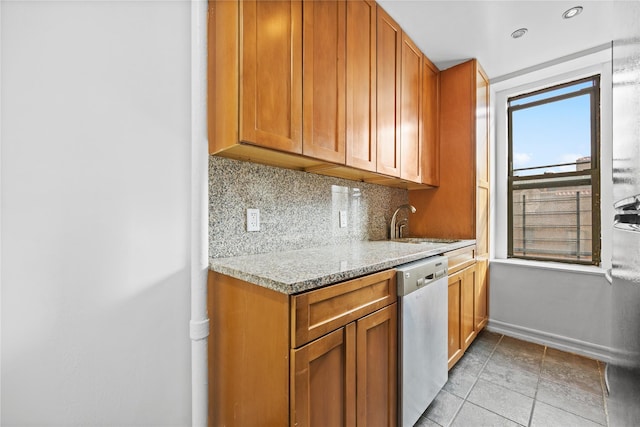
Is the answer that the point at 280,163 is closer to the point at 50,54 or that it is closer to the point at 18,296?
the point at 50,54

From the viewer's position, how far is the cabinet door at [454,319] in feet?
5.62

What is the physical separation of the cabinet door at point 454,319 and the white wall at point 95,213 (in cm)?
154

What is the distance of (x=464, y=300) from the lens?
75.9 inches

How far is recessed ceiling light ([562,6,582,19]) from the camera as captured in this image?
166cm

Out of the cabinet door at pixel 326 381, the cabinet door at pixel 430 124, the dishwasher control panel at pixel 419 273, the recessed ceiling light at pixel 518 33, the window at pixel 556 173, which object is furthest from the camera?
the window at pixel 556 173

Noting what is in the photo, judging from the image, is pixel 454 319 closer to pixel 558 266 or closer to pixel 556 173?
pixel 558 266

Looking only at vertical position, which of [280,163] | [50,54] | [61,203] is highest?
[50,54]

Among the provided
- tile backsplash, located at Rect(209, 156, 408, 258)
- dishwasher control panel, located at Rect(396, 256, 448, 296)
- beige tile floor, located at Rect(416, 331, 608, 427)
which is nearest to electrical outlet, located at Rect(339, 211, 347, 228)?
tile backsplash, located at Rect(209, 156, 408, 258)

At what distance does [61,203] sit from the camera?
0.85 meters

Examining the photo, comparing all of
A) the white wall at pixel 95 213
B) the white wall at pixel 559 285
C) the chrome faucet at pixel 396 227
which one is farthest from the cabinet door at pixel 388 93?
the white wall at pixel 559 285

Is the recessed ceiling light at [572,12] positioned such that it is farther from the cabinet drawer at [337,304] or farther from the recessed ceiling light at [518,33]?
the cabinet drawer at [337,304]

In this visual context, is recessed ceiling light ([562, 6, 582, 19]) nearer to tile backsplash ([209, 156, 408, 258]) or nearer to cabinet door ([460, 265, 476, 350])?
tile backsplash ([209, 156, 408, 258])

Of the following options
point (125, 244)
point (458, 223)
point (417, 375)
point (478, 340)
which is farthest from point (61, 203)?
point (478, 340)

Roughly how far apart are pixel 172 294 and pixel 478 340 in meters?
2.46
